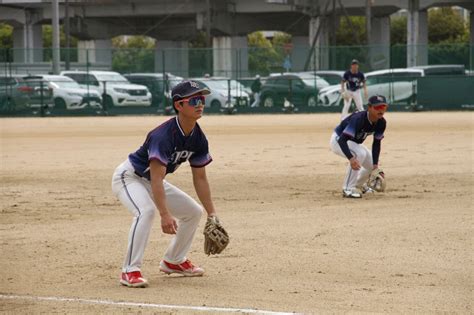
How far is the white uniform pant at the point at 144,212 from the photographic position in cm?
807

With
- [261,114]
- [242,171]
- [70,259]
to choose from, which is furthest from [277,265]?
[261,114]

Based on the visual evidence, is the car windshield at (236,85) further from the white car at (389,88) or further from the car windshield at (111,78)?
the car windshield at (111,78)

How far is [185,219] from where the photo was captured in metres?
8.41

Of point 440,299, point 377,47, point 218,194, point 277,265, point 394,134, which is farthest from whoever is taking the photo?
point 377,47

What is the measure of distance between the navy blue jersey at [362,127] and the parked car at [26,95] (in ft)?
77.5

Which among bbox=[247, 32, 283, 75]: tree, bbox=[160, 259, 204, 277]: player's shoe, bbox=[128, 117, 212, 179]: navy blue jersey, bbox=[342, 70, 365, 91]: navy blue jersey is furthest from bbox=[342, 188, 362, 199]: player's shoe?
bbox=[247, 32, 283, 75]: tree

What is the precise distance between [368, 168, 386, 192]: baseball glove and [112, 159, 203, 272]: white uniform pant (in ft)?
19.3

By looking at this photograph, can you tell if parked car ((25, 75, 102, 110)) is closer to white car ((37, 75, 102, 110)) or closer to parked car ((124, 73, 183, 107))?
white car ((37, 75, 102, 110))

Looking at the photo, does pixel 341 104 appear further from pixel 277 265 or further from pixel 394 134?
pixel 277 265

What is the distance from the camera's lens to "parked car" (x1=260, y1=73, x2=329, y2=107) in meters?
37.3

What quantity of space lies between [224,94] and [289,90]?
225cm

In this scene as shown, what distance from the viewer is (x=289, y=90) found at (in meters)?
37.3

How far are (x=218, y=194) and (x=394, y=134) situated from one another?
11.4 m

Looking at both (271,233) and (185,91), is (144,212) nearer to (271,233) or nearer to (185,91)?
(185,91)
